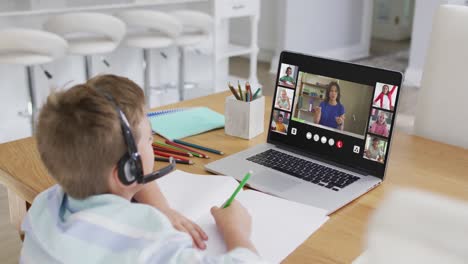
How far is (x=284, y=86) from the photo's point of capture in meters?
1.26

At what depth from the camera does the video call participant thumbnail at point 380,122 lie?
1101mm

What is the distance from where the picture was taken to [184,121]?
1.46 metres

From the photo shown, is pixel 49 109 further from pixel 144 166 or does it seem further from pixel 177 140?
pixel 177 140

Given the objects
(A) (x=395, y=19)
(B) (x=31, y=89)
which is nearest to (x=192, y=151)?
(B) (x=31, y=89)

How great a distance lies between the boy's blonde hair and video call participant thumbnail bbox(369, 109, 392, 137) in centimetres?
56

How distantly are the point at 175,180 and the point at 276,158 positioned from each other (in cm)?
25

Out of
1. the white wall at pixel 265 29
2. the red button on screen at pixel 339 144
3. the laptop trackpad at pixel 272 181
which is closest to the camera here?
the laptop trackpad at pixel 272 181

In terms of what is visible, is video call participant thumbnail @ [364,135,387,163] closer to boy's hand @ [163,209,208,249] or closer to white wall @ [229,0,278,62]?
boy's hand @ [163,209,208,249]

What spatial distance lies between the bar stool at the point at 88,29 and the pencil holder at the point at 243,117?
1.80 metres

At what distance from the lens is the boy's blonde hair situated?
0.70m

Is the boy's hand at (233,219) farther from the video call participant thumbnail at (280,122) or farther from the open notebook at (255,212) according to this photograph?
the video call participant thumbnail at (280,122)

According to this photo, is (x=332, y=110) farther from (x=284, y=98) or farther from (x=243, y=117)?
(x=243, y=117)

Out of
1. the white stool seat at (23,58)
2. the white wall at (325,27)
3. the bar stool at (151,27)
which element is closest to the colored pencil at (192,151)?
the white stool seat at (23,58)

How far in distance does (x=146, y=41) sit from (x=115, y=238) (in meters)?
2.75
